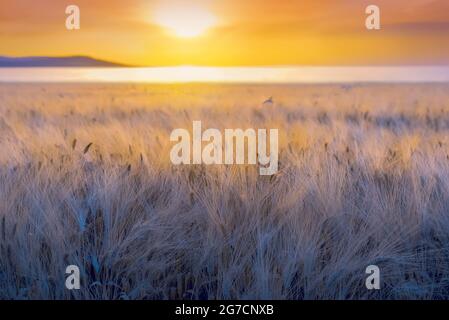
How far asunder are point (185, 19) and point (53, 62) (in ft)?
2.38

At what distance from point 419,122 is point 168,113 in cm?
146

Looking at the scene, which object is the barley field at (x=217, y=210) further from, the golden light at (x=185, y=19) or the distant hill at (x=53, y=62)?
the golden light at (x=185, y=19)

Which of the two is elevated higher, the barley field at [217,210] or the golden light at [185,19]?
the golden light at [185,19]

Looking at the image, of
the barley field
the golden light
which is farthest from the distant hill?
the golden light

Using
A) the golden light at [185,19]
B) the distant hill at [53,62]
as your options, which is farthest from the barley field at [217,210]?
the golden light at [185,19]

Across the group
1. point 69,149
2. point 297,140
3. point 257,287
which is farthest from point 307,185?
point 69,149

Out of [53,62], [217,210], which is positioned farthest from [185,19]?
[217,210]

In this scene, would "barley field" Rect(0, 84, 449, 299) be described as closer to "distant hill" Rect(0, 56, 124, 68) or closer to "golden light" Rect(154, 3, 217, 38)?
"distant hill" Rect(0, 56, 124, 68)

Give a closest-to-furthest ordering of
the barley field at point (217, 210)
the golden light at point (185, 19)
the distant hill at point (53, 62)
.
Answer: the barley field at point (217, 210) < the golden light at point (185, 19) < the distant hill at point (53, 62)

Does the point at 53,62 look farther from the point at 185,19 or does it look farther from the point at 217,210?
the point at 217,210

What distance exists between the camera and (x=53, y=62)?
10.4 ft

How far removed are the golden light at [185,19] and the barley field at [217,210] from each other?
0.88 feet

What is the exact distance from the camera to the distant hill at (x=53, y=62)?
10.2 ft

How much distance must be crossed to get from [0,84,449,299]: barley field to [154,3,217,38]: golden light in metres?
0.27
